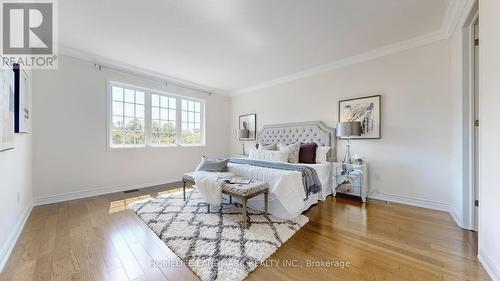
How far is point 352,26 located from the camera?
2.67m

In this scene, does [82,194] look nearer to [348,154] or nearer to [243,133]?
[243,133]

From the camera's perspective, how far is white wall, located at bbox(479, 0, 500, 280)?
4.85 ft

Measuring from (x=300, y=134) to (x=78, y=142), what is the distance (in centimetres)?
439

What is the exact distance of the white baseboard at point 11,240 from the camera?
1.69m

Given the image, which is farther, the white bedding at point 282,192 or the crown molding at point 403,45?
the white bedding at point 282,192

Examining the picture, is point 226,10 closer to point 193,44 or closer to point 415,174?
point 193,44

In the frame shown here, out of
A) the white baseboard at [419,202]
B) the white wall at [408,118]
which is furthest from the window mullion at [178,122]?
the white baseboard at [419,202]

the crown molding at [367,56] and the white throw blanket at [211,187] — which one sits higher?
the crown molding at [367,56]

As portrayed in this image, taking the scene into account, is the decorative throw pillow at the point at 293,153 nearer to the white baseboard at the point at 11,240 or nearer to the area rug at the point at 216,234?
the area rug at the point at 216,234

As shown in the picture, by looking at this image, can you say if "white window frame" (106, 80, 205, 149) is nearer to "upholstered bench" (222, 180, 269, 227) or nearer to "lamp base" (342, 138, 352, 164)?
"upholstered bench" (222, 180, 269, 227)

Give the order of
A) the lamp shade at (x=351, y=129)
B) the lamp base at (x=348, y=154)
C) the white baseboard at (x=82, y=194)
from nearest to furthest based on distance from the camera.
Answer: the white baseboard at (x=82, y=194) < the lamp shade at (x=351, y=129) < the lamp base at (x=348, y=154)

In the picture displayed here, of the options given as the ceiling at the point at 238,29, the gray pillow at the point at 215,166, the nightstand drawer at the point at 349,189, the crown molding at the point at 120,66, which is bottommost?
the nightstand drawer at the point at 349,189

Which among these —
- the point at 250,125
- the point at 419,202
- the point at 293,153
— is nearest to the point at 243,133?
the point at 250,125

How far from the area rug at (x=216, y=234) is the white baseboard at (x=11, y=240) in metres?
1.14
